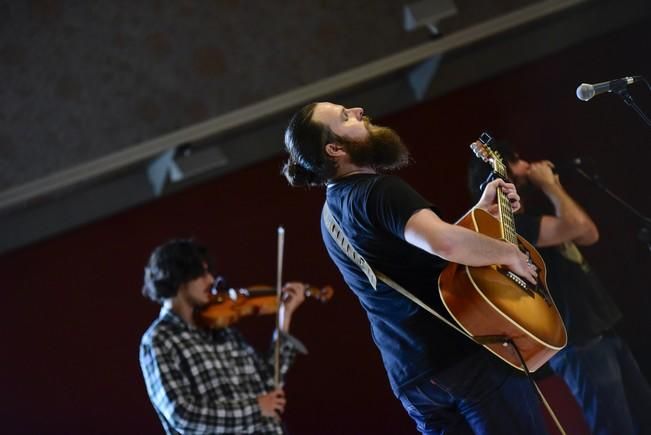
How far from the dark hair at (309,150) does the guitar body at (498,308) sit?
1.21ft

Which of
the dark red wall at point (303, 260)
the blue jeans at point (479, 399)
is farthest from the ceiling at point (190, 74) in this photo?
the blue jeans at point (479, 399)

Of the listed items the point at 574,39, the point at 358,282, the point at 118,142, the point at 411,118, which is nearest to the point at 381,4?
the point at 411,118

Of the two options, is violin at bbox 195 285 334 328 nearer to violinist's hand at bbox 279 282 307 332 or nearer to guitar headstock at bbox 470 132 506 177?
violinist's hand at bbox 279 282 307 332

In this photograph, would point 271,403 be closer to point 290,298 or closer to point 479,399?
point 290,298

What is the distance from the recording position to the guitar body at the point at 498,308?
2.09m

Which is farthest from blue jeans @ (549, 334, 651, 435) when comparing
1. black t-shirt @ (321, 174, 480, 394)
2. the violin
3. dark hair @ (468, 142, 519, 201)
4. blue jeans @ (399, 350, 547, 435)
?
black t-shirt @ (321, 174, 480, 394)

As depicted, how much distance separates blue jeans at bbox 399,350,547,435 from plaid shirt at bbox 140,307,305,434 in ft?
2.98

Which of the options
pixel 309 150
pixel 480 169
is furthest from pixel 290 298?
pixel 309 150

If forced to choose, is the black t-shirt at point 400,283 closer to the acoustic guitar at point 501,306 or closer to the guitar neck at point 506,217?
the acoustic guitar at point 501,306

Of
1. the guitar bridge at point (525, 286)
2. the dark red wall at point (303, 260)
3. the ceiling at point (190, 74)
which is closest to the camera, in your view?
the guitar bridge at point (525, 286)

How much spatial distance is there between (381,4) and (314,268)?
1.33m

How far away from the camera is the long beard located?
2258mm

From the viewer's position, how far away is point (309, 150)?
7.53 feet

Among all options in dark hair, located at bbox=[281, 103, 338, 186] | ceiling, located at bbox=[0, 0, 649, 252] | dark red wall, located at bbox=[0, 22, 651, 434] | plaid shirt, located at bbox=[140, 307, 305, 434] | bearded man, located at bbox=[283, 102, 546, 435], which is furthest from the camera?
dark red wall, located at bbox=[0, 22, 651, 434]
